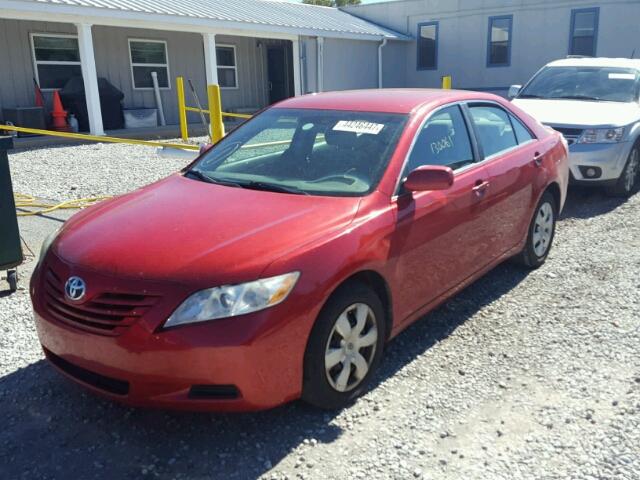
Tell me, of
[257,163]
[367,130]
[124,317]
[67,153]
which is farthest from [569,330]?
[67,153]

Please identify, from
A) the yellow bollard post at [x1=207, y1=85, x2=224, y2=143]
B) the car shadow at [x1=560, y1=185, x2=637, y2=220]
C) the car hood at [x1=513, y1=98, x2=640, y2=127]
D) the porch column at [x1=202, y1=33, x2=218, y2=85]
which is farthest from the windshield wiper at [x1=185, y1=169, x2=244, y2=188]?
the porch column at [x1=202, y1=33, x2=218, y2=85]

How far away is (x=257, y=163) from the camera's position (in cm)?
391

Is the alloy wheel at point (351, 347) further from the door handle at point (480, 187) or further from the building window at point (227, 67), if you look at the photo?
the building window at point (227, 67)

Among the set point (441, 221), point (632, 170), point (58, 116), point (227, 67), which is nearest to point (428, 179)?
point (441, 221)

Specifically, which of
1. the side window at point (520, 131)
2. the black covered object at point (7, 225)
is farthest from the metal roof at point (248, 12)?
the side window at point (520, 131)

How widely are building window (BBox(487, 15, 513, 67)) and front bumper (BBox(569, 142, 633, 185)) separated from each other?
15.3 m

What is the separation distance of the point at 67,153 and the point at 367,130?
31.2 ft

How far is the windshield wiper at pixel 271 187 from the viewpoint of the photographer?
11.3 ft

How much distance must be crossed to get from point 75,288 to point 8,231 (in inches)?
89.8

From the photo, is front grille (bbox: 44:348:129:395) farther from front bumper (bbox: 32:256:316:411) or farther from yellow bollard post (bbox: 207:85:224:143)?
yellow bollard post (bbox: 207:85:224:143)

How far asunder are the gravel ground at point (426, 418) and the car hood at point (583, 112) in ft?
11.3

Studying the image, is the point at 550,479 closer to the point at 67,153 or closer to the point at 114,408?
the point at 114,408

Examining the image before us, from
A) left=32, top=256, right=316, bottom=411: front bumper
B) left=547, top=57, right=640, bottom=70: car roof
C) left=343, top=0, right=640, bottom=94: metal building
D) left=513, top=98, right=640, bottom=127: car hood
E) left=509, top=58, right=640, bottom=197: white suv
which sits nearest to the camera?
left=32, top=256, right=316, bottom=411: front bumper

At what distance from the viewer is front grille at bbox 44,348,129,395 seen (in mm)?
2734
